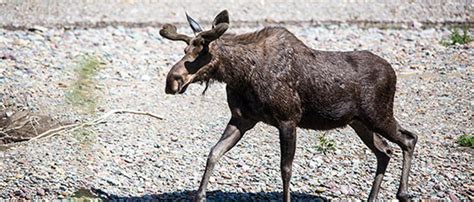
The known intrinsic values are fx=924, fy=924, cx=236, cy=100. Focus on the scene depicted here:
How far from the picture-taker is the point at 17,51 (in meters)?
13.3

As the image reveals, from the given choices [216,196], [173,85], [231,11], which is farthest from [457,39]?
[173,85]

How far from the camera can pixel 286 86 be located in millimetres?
7453

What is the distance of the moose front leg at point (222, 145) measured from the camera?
7602 millimetres

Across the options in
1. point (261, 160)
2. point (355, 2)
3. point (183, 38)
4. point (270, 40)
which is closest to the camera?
point (183, 38)

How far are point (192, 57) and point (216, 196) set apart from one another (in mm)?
1659

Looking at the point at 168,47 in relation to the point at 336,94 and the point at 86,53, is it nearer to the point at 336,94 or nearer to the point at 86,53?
the point at 86,53

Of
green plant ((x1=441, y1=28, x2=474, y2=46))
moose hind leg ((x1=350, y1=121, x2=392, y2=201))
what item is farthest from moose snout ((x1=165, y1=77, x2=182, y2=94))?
green plant ((x1=441, y1=28, x2=474, y2=46))

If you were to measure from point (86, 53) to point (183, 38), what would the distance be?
6.57 metres

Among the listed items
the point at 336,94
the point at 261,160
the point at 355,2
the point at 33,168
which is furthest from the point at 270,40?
the point at 355,2

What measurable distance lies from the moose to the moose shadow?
1.97ft

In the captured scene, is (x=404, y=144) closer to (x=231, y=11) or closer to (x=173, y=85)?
(x=173, y=85)

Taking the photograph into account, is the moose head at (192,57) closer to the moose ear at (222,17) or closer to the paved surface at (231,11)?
the moose ear at (222,17)

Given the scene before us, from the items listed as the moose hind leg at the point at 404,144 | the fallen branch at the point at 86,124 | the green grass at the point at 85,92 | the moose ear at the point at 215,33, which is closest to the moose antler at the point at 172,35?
the moose ear at the point at 215,33

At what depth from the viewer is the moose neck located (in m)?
7.32
